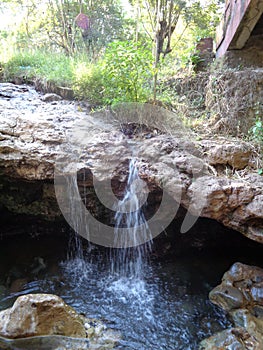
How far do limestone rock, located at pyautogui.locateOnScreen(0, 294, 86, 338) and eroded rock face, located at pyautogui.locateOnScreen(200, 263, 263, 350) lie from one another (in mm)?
1249

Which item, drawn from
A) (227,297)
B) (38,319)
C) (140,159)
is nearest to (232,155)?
(140,159)

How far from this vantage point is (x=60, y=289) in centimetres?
337

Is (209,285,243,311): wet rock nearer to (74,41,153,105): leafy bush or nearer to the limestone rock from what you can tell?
the limestone rock

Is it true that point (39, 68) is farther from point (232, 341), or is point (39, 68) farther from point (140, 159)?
point (232, 341)

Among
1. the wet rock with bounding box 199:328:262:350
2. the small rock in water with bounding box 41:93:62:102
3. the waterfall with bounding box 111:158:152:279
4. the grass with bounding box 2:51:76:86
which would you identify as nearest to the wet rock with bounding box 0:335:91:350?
the wet rock with bounding box 199:328:262:350

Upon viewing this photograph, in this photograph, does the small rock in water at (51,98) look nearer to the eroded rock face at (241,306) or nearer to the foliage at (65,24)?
the foliage at (65,24)

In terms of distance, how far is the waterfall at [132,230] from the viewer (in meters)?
3.20

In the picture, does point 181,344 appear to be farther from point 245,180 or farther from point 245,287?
point 245,180

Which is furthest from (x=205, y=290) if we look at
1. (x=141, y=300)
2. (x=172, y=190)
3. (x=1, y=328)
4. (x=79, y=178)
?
(x=1, y=328)

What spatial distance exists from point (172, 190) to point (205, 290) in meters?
1.37

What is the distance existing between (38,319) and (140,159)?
6.12ft

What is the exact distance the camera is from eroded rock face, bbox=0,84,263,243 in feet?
9.30

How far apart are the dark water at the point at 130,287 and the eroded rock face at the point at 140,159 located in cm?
90

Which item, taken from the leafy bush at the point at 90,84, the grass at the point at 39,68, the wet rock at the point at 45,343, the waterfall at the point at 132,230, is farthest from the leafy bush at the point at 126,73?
the wet rock at the point at 45,343
